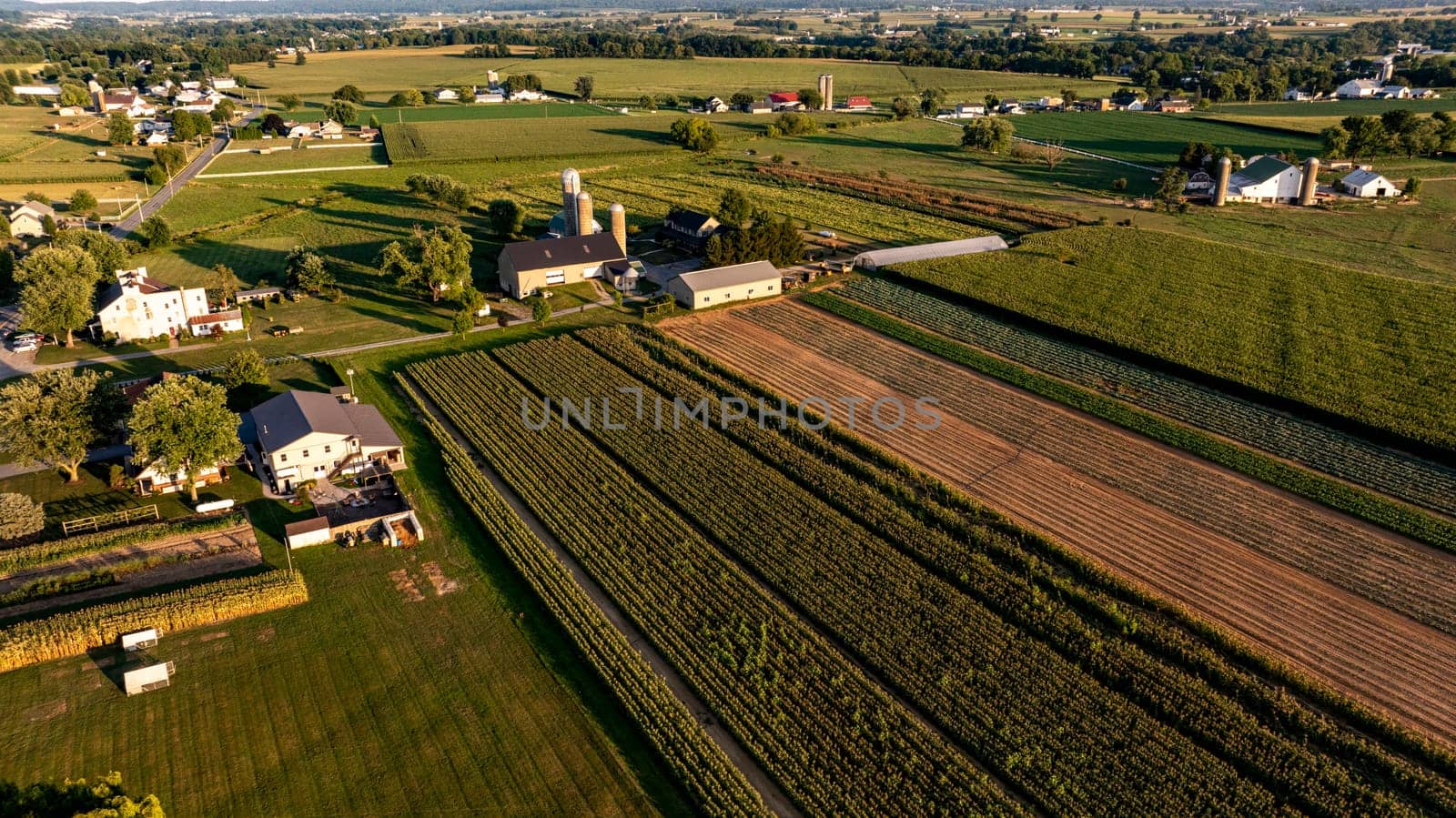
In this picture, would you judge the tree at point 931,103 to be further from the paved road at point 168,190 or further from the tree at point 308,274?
the tree at point 308,274

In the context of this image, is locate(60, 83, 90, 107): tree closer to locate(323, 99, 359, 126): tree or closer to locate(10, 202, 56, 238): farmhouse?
locate(323, 99, 359, 126): tree

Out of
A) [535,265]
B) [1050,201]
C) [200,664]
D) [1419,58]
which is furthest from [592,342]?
[1419,58]

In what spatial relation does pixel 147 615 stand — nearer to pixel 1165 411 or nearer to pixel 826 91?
pixel 1165 411

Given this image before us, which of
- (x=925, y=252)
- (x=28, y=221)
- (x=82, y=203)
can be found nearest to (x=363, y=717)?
(x=925, y=252)

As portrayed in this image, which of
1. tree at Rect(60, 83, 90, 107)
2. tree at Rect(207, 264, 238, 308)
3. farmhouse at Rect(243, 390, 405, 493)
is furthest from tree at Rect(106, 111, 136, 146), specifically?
farmhouse at Rect(243, 390, 405, 493)

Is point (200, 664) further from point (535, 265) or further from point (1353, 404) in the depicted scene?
point (1353, 404)

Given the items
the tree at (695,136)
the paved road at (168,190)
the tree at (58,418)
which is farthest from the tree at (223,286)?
the tree at (695,136)
